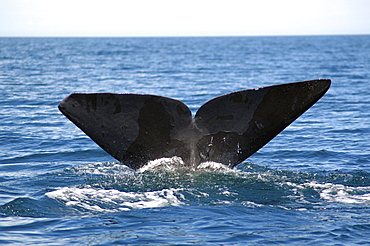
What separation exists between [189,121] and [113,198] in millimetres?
1354

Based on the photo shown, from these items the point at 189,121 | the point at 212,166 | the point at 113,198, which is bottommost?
the point at 113,198

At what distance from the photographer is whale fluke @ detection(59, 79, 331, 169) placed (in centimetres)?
580

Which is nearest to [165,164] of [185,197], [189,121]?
[185,197]

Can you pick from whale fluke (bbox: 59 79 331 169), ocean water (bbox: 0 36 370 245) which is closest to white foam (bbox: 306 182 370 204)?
ocean water (bbox: 0 36 370 245)

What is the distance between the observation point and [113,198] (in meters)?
6.23

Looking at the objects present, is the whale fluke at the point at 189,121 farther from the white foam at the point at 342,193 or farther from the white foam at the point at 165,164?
the white foam at the point at 342,193

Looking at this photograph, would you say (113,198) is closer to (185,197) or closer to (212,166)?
(185,197)

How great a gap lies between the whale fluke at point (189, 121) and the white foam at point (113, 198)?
0.43m

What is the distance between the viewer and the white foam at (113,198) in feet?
19.6

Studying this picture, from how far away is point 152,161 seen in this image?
643cm

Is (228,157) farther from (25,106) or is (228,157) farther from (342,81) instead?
(342,81)

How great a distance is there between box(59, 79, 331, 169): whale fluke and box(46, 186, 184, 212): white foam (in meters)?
0.43

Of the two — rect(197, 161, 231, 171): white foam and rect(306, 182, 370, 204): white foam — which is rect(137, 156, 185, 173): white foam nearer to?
rect(197, 161, 231, 171): white foam

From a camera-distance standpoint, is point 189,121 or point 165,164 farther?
point 165,164
